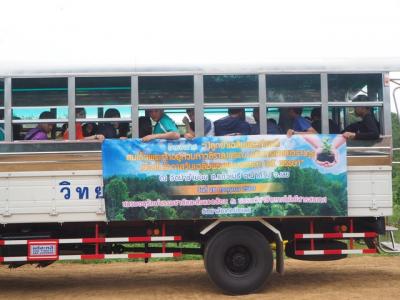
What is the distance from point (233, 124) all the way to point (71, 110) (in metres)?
2.19

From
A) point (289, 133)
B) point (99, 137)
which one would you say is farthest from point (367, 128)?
point (99, 137)

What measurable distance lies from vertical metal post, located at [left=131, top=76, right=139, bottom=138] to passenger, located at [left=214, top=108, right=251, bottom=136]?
1081 millimetres

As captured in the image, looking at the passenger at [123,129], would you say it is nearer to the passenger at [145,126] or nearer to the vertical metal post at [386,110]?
the passenger at [145,126]

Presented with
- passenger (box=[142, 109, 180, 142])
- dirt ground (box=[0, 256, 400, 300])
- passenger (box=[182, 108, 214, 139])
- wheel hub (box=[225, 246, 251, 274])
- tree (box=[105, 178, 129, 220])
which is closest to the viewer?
A: tree (box=[105, 178, 129, 220])

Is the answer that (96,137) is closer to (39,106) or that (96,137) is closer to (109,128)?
(109,128)

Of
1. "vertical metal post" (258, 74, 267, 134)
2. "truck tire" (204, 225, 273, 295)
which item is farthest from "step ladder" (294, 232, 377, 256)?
"vertical metal post" (258, 74, 267, 134)

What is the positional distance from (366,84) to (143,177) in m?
3.30

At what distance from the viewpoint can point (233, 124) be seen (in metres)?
8.55

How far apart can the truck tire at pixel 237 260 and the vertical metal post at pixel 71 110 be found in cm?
238

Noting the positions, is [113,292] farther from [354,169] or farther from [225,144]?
[354,169]

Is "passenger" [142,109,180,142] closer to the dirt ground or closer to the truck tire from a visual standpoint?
the truck tire

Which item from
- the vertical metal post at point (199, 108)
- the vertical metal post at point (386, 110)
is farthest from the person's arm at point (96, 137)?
the vertical metal post at point (386, 110)

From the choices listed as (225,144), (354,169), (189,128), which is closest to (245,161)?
(225,144)

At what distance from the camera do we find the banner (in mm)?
8352
